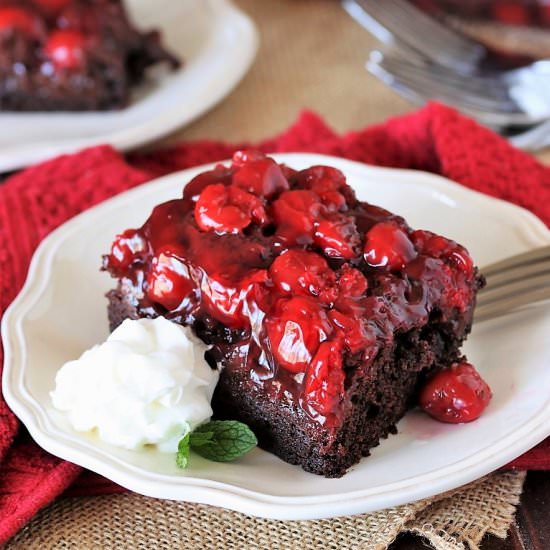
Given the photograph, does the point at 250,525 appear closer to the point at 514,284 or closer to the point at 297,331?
the point at 297,331

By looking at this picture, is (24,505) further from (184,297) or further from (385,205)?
(385,205)

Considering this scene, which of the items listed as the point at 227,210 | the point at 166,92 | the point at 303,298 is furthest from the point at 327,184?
the point at 166,92

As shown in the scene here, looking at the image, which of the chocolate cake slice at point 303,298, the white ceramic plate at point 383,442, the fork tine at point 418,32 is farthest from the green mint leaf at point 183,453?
the fork tine at point 418,32

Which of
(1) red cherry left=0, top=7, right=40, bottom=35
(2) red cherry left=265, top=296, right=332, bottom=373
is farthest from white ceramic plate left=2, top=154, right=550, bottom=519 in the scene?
(1) red cherry left=0, top=7, right=40, bottom=35

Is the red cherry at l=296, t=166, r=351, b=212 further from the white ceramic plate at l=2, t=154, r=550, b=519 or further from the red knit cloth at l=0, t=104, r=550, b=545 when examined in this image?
the red knit cloth at l=0, t=104, r=550, b=545

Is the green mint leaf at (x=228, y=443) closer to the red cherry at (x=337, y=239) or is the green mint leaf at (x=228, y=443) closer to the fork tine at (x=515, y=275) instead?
the red cherry at (x=337, y=239)
